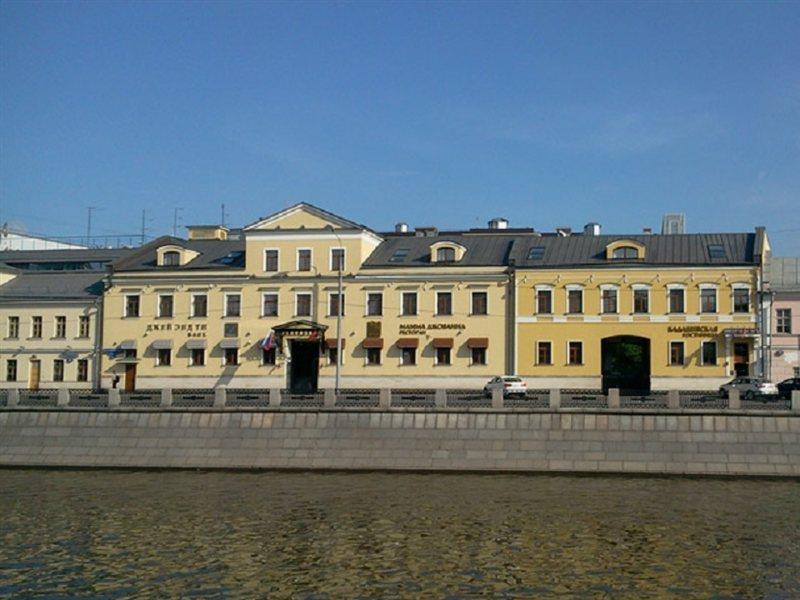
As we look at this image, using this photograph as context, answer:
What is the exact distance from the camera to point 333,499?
32.0 meters

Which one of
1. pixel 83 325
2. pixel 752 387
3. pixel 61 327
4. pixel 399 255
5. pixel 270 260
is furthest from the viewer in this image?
pixel 61 327

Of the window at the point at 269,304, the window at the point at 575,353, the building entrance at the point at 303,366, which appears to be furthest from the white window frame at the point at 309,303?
the window at the point at 575,353

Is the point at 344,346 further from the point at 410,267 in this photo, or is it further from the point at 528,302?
the point at 528,302

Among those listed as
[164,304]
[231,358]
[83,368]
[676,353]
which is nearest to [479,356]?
[676,353]

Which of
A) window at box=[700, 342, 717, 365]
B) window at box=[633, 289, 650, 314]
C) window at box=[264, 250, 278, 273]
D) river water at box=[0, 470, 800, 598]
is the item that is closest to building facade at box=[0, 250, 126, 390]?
window at box=[264, 250, 278, 273]

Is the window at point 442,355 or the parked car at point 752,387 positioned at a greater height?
the window at point 442,355

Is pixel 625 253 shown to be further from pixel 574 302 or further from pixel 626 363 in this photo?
pixel 626 363

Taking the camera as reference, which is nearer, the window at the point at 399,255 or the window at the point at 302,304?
the window at the point at 302,304

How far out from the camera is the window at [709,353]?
53062 mm

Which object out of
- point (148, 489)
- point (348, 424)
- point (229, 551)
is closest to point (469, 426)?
point (348, 424)

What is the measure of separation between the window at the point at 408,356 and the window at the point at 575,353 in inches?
344

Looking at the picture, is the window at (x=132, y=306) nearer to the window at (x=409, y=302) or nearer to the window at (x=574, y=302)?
the window at (x=409, y=302)

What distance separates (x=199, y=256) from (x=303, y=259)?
7.76m

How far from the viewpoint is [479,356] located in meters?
56.0
